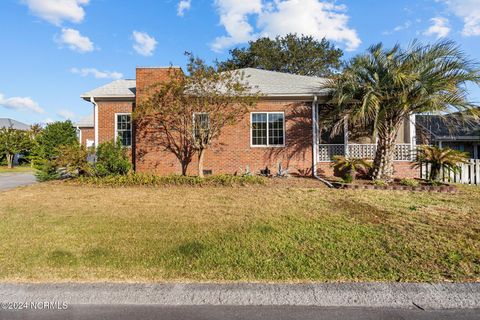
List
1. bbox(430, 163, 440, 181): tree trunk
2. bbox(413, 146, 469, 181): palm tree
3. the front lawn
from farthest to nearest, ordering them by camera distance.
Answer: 1. bbox(430, 163, 440, 181): tree trunk
2. bbox(413, 146, 469, 181): palm tree
3. the front lawn

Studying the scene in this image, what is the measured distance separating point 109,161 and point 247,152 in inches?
228

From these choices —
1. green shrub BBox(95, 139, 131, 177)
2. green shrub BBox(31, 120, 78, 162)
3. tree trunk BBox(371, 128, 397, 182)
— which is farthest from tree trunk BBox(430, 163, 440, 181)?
green shrub BBox(31, 120, 78, 162)

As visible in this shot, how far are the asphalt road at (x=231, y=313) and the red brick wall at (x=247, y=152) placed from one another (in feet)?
35.6

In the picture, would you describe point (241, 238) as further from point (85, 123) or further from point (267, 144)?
point (85, 123)

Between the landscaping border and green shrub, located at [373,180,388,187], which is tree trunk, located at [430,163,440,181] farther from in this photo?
green shrub, located at [373,180,388,187]

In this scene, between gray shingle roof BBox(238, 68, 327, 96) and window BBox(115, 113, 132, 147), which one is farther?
window BBox(115, 113, 132, 147)

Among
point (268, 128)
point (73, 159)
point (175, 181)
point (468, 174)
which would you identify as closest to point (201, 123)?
point (175, 181)

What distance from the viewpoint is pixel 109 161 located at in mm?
12242

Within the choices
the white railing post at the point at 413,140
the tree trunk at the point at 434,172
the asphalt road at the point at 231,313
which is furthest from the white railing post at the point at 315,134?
the asphalt road at the point at 231,313

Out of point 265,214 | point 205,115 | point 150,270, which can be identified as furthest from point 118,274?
point 205,115

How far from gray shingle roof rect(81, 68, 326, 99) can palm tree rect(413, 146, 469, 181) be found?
15.8 feet

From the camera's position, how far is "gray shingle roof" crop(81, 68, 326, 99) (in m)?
13.8

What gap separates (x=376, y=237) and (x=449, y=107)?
7928 mm

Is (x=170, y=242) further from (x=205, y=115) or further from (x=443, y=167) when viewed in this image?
(x=443, y=167)
